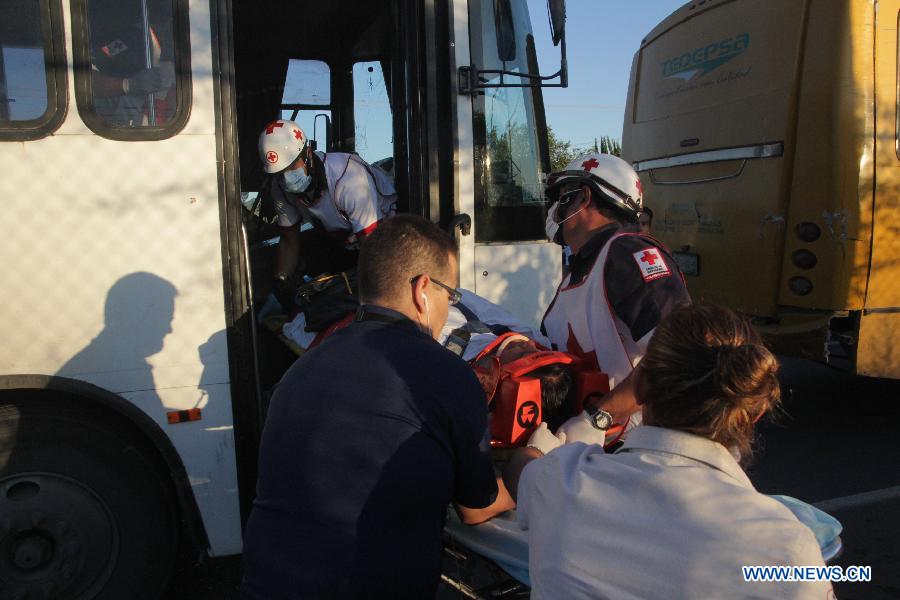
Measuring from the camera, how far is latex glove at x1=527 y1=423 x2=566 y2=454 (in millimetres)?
2195

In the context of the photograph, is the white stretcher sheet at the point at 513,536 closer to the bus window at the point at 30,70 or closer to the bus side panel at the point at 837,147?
the bus window at the point at 30,70

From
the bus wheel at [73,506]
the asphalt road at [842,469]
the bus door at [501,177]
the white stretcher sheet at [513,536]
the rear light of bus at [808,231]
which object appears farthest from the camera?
the rear light of bus at [808,231]

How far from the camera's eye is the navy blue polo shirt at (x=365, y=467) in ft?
5.53

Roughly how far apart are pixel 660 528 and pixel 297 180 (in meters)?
3.21

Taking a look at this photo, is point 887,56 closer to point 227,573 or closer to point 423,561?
point 423,561

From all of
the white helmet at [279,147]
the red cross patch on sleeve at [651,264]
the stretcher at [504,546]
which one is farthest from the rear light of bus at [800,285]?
the white helmet at [279,147]

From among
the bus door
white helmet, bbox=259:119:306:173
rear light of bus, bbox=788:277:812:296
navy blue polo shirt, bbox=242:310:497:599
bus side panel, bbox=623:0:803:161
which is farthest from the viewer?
bus side panel, bbox=623:0:803:161

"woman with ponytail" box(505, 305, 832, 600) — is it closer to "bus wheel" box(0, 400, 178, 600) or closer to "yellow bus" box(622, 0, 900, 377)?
"bus wheel" box(0, 400, 178, 600)

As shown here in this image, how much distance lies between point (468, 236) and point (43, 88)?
192cm

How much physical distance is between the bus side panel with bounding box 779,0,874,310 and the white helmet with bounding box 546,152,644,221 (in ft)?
10.6

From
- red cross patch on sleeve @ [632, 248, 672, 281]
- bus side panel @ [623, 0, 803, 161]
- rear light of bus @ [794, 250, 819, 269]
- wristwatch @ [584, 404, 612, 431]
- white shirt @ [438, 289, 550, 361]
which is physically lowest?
wristwatch @ [584, 404, 612, 431]

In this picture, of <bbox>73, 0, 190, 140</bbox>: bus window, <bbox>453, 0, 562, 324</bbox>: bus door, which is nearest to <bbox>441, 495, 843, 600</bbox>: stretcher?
<bbox>453, 0, 562, 324</bbox>: bus door

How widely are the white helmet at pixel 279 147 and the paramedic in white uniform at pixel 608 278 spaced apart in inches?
69.1

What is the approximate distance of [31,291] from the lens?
107 inches
